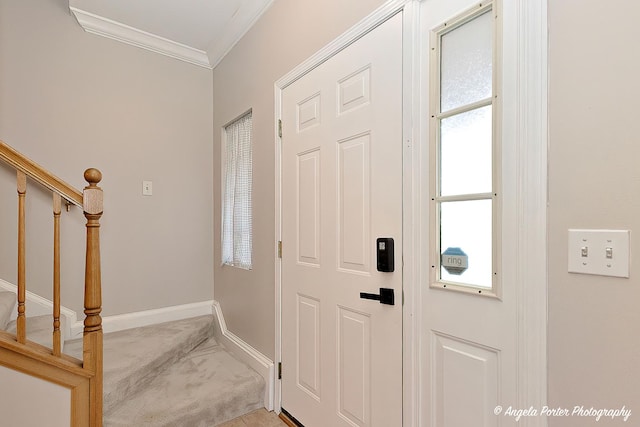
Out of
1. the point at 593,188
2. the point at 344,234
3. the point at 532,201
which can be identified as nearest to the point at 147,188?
the point at 344,234

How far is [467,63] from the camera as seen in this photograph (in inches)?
44.2

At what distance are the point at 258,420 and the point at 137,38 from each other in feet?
10.1

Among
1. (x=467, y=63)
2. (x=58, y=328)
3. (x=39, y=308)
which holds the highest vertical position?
(x=467, y=63)

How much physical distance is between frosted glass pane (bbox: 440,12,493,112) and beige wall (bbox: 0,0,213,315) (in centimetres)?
244

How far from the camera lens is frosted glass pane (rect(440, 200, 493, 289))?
1062 millimetres

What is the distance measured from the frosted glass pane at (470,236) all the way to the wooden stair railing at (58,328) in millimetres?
1590

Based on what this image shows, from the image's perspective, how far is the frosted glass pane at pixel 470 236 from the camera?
3.49 feet

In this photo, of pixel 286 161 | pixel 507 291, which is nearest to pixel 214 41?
pixel 286 161

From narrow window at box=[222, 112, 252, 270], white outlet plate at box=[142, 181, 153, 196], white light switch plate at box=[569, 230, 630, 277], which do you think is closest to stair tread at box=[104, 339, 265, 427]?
narrow window at box=[222, 112, 252, 270]

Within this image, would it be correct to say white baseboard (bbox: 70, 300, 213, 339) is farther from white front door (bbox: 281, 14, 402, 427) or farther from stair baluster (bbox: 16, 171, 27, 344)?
white front door (bbox: 281, 14, 402, 427)

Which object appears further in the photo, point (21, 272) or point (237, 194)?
point (237, 194)

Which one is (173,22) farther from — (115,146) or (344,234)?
(344,234)

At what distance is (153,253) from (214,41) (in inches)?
76.3

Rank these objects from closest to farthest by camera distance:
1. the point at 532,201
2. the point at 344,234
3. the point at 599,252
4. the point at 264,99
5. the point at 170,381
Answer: the point at 599,252 → the point at 532,201 → the point at 344,234 → the point at 170,381 → the point at 264,99
